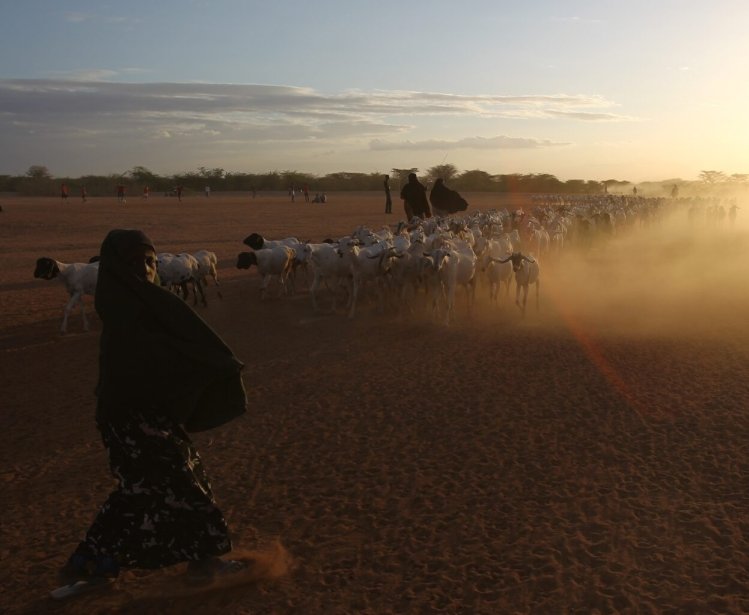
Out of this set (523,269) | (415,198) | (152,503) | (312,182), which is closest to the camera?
(152,503)

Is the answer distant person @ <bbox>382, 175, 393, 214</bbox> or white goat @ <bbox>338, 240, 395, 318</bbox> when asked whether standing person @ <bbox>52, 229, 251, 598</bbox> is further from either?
distant person @ <bbox>382, 175, 393, 214</bbox>

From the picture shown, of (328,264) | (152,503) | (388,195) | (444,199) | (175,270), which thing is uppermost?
(388,195)

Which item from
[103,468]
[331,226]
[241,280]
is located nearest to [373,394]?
[103,468]

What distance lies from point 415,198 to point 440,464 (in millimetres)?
17309

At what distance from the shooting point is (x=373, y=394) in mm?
9445

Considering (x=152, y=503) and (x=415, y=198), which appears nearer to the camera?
(x=152, y=503)

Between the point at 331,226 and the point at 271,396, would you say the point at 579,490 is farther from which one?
the point at 331,226

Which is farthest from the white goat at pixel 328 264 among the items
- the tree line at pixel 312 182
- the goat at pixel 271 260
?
the tree line at pixel 312 182

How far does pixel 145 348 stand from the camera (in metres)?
4.46

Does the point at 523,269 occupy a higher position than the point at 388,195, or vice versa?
the point at 388,195

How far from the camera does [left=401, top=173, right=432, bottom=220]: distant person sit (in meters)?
23.3

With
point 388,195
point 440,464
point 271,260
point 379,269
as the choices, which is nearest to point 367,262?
point 379,269

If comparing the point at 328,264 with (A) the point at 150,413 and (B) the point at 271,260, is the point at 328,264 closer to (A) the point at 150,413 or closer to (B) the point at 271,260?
(B) the point at 271,260

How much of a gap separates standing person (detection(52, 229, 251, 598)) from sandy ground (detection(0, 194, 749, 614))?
0.39m
